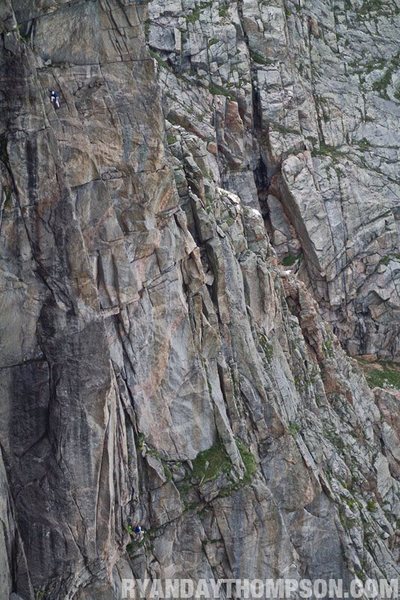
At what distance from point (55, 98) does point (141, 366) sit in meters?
9.75

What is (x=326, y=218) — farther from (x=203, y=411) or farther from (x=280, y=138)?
(x=203, y=411)

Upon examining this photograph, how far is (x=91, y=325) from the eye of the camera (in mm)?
23641

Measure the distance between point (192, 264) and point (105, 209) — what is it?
5919 millimetres

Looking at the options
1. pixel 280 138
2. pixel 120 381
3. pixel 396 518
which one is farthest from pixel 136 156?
pixel 280 138

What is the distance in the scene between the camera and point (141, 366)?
2680 cm

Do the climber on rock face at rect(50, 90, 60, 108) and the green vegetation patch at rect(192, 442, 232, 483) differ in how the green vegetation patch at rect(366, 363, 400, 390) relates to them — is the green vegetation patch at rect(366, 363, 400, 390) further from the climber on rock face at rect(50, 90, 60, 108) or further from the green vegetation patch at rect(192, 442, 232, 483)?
the climber on rock face at rect(50, 90, 60, 108)

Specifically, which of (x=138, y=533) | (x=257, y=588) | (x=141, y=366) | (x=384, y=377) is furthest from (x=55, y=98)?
(x=384, y=377)

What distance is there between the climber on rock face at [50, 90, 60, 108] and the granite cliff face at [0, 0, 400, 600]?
0.23 m

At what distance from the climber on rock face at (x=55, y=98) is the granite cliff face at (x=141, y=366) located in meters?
0.23

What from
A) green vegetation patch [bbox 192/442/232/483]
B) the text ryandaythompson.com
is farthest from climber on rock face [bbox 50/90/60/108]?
the text ryandaythompson.com

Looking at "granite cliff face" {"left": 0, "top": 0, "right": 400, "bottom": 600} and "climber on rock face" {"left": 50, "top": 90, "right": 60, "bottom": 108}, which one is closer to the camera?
"granite cliff face" {"left": 0, "top": 0, "right": 400, "bottom": 600}

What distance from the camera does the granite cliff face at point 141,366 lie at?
75.3 ft

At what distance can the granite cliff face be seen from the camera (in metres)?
23.0

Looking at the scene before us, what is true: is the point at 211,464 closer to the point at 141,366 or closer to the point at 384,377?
the point at 141,366
